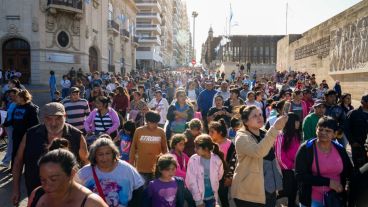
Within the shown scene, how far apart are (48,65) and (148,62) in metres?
43.7

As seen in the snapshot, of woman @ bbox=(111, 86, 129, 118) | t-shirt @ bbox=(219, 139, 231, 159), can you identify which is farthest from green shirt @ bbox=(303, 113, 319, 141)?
woman @ bbox=(111, 86, 129, 118)

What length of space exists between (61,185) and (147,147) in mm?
3111

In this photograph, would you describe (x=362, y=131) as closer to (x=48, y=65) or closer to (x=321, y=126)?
(x=321, y=126)

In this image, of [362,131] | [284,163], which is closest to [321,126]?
[284,163]

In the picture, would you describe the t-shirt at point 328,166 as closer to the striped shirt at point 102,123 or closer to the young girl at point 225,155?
the young girl at point 225,155

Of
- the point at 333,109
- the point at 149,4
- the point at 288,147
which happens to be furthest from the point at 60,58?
the point at 149,4

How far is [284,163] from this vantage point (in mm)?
5086

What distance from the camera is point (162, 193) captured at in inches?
164

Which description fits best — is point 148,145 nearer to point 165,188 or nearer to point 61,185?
point 165,188

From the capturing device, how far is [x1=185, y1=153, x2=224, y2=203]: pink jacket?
4.44m

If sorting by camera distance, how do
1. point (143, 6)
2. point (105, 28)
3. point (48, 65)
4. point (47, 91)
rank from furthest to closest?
1. point (143, 6)
2. point (105, 28)
3. point (48, 65)
4. point (47, 91)

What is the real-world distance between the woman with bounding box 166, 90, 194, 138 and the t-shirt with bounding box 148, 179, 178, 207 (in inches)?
114

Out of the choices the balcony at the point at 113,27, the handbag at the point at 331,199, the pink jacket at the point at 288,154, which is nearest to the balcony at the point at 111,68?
the balcony at the point at 113,27

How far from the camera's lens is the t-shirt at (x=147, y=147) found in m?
5.47
